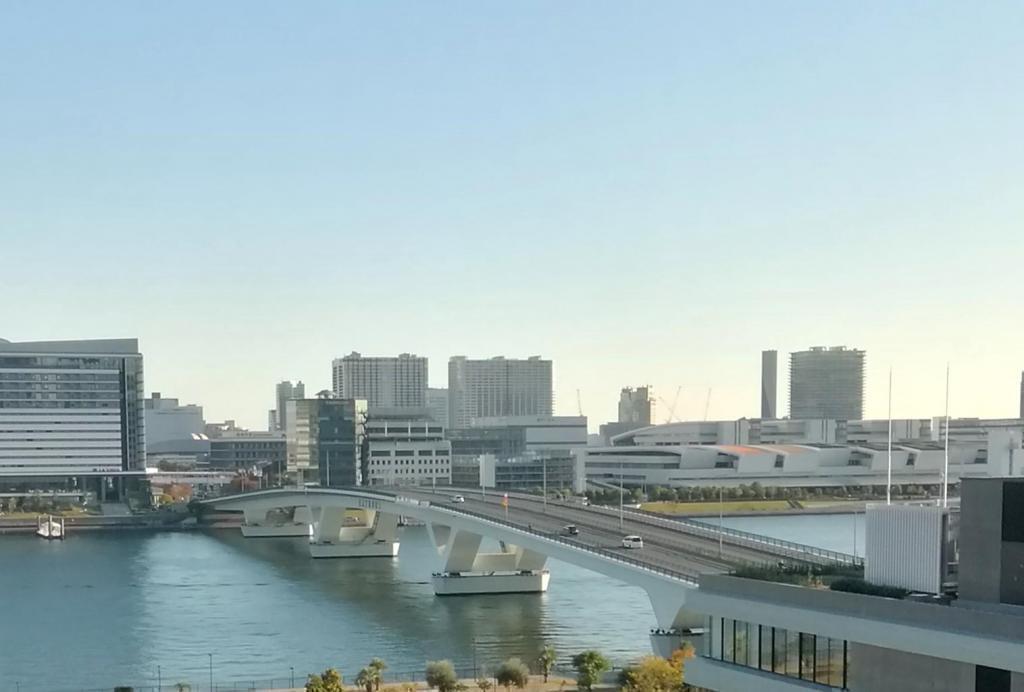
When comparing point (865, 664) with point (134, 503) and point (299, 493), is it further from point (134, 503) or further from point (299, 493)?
point (134, 503)

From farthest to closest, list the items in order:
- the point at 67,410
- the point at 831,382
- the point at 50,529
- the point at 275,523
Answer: the point at 831,382 → the point at 67,410 → the point at 275,523 → the point at 50,529

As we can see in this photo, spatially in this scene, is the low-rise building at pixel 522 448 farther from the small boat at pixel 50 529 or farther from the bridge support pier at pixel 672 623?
the bridge support pier at pixel 672 623

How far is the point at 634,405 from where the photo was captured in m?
148

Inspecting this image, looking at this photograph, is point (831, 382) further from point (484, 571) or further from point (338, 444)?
point (484, 571)

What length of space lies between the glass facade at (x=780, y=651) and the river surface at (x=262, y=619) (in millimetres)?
9367

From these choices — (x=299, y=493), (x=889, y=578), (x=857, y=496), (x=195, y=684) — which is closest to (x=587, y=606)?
(x=195, y=684)

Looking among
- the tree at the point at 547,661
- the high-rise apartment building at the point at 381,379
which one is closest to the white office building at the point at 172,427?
the high-rise apartment building at the point at 381,379

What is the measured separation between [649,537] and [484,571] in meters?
6.25

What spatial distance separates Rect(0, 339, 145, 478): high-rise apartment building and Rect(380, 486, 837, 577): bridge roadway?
2982 cm

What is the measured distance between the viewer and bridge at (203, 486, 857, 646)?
20812mm

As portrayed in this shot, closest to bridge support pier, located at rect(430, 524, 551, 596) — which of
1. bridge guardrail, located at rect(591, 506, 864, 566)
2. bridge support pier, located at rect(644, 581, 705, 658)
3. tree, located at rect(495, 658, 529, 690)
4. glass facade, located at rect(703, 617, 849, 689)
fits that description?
bridge guardrail, located at rect(591, 506, 864, 566)

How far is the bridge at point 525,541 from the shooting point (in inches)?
819

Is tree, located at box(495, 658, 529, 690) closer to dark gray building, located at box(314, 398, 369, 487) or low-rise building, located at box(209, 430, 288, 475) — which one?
dark gray building, located at box(314, 398, 369, 487)

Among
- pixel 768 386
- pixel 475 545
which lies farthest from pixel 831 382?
pixel 475 545
